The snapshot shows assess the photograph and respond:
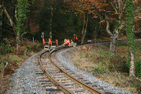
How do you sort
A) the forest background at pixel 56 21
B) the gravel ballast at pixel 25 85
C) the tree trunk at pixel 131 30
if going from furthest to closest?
the forest background at pixel 56 21, the tree trunk at pixel 131 30, the gravel ballast at pixel 25 85

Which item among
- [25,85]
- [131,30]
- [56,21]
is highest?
[56,21]

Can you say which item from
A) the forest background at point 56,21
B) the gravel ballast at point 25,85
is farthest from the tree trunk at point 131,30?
the gravel ballast at point 25,85

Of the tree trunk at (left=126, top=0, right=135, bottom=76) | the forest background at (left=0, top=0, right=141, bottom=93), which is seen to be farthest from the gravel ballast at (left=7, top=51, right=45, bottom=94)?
the tree trunk at (left=126, top=0, right=135, bottom=76)

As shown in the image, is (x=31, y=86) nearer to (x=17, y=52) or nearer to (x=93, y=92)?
(x=93, y=92)

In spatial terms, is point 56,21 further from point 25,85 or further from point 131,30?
point 25,85

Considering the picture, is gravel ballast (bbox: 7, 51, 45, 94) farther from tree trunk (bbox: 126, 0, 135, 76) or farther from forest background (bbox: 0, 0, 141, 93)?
tree trunk (bbox: 126, 0, 135, 76)

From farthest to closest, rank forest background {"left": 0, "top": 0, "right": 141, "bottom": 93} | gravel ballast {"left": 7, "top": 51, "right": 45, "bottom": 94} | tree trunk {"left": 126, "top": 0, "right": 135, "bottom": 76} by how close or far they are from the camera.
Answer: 1. forest background {"left": 0, "top": 0, "right": 141, "bottom": 93}
2. tree trunk {"left": 126, "top": 0, "right": 135, "bottom": 76}
3. gravel ballast {"left": 7, "top": 51, "right": 45, "bottom": 94}

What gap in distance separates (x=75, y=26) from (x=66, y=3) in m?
6.06

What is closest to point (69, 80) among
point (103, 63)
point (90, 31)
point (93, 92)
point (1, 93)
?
point (93, 92)

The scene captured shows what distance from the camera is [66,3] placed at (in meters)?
26.5

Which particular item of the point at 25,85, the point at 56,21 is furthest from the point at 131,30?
the point at 56,21

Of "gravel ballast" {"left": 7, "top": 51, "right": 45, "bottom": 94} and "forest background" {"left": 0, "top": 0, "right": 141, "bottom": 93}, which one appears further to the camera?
"forest background" {"left": 0, "top": 0, "right": 141, "bottom": 93}

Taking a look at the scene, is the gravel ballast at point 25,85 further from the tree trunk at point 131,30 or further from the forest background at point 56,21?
the tree trunk at point 131,30

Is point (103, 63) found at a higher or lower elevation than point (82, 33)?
lower
